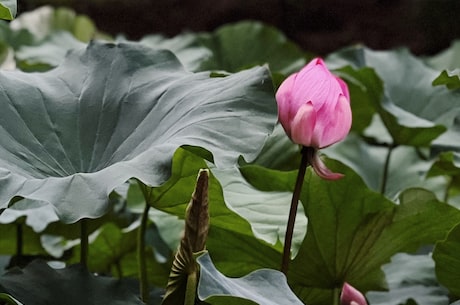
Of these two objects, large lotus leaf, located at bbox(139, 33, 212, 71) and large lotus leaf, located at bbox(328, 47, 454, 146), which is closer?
large lotus leaf, located at bbox(328, 47, 454, 146)

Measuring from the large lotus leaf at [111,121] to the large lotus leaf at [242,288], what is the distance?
0.28ft

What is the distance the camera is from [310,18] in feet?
12.9

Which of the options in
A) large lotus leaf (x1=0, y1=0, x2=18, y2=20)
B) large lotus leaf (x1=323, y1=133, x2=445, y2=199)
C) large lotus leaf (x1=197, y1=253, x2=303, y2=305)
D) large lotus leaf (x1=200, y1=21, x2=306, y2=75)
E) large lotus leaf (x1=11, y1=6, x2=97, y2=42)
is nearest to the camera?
large lotus leaf (x1=197, y1=253, x2=303, y2=305)

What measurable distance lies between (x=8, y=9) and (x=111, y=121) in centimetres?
14

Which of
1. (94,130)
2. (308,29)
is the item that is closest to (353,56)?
(94,130)

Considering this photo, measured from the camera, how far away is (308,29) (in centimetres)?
390

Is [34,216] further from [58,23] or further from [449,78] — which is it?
[58,23]

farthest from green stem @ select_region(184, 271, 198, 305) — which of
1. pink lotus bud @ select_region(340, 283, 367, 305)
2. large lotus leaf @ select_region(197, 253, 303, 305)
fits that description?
pink lotus bud @ select_region(340, 283, 367, 305)

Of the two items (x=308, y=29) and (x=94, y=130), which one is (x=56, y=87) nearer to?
(x=94, y=130)

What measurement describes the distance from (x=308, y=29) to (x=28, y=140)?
3221mm

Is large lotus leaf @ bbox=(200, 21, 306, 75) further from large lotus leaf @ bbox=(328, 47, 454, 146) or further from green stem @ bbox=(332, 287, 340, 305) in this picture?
green stem @ bbox=(332, 287, 340, 305)

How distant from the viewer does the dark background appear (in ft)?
12.7

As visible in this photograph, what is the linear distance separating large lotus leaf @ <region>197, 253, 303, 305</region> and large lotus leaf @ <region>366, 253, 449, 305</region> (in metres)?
0.26

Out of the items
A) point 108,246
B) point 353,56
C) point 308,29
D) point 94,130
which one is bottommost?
point 308,29
